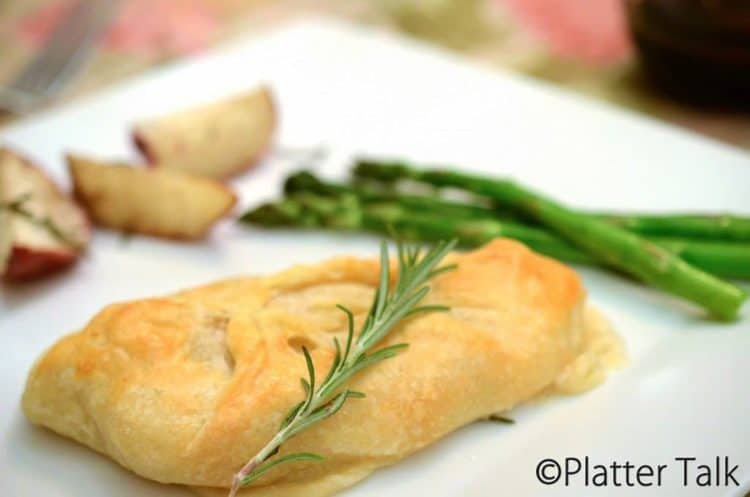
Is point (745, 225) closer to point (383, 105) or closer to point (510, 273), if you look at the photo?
point (510, 273)

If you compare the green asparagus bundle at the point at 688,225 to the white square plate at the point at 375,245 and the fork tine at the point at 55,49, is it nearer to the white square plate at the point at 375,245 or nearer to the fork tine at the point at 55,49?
the white square plate at the point at 375,245

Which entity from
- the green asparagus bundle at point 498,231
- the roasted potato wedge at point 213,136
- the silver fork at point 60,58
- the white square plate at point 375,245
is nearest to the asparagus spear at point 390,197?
the green asparagus bundle at point 498,231

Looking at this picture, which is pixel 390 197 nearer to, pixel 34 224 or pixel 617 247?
pixel 617 247

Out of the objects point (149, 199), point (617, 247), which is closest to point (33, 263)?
point (149, 199)

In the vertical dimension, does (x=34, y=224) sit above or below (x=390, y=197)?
below

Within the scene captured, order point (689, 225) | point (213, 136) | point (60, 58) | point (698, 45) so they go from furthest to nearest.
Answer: point (60, 58), point (698, 45), point (213, 136), point (689, 225)

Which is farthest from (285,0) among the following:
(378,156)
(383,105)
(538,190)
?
(538,190)

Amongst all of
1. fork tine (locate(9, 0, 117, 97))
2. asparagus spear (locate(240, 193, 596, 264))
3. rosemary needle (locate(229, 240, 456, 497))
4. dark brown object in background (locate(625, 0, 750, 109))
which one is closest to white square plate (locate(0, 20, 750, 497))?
asparagus spear (locate(240, 193, 596, 264))
